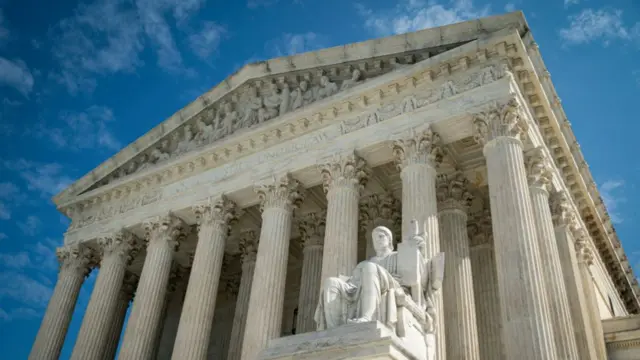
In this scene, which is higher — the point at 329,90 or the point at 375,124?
the point at 329,90

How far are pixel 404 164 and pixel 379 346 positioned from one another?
38.5 ft

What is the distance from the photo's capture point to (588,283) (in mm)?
23703

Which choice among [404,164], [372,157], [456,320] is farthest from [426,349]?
[372,157]

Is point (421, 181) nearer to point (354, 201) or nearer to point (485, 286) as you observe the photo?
point (354, 201)

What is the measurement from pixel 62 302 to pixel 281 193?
39.0 ft

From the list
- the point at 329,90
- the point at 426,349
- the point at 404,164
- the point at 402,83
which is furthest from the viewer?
the point at 329,90

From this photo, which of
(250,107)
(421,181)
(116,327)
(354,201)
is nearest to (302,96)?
(250,107)

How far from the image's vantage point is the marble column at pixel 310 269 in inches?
854

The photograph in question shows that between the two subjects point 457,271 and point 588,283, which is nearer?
point 457,271

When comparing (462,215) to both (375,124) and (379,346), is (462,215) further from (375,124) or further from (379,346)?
(379,346)

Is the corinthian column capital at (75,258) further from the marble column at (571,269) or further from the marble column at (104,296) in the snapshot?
the marble column at (571,269)

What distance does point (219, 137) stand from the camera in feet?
84.7

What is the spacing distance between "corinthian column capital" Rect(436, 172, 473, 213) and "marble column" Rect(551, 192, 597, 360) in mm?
3201

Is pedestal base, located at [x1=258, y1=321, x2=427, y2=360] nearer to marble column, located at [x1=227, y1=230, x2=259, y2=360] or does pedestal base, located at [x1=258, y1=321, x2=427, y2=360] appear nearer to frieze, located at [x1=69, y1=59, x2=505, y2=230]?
frieze, located at [x1=69, y1=59, x2=505, y2=230]
